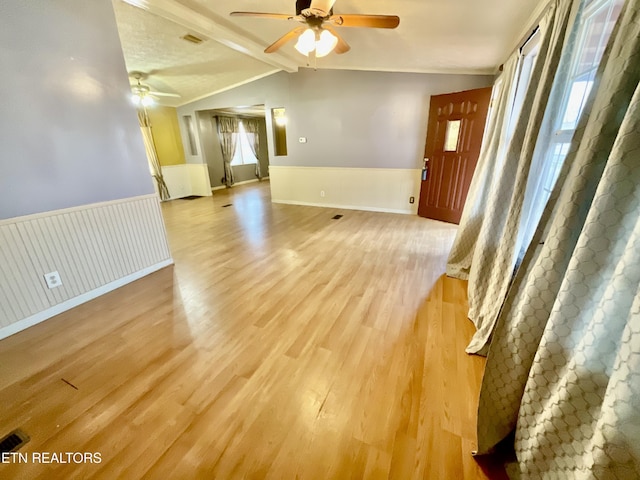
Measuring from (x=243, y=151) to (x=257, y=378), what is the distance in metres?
8.29

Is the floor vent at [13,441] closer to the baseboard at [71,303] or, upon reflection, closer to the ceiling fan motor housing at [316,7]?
the baseboard at [71,303]

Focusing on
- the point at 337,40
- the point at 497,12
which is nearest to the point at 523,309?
the point at 337,40

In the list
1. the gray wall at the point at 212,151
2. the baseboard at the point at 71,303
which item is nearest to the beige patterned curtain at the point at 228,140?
the gray wall at the point at 212,151

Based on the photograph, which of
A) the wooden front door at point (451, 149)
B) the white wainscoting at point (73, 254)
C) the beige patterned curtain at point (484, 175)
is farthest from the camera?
the wooden front door at point (451, 149)

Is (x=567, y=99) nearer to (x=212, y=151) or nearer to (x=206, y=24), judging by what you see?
(x=206, y=24)

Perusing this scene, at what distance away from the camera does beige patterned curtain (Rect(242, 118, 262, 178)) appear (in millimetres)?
8445

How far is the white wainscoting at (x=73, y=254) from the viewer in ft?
6.12

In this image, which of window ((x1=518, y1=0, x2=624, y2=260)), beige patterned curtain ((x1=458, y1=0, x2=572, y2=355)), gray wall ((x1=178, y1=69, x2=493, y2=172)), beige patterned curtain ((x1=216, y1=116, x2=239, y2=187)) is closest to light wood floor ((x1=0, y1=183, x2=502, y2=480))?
beige patterned curtain ((x1=458, y1=0, x2=572, y2=355))

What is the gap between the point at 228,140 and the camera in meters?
7.75

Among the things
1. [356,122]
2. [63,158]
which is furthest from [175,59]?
[356,122]

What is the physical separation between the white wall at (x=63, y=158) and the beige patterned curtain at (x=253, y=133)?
6.52m

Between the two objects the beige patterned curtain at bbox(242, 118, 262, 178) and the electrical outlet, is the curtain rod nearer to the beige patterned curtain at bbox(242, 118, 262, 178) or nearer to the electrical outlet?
the electrical outlet

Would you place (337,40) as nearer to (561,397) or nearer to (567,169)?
(567,169)

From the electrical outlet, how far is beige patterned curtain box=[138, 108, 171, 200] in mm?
4550
